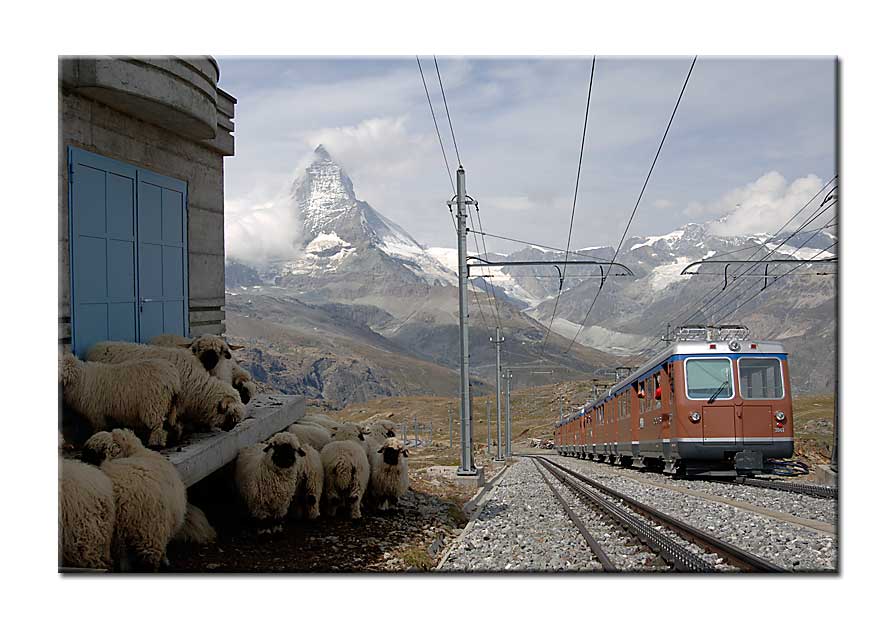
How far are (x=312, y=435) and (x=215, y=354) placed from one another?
2209 mm

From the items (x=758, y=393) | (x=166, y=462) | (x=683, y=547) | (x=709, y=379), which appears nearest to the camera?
(x=166, y=462)

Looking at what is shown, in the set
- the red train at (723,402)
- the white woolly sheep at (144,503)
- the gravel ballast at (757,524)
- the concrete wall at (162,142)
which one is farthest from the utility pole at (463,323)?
the white woolly sheep at (144,503)

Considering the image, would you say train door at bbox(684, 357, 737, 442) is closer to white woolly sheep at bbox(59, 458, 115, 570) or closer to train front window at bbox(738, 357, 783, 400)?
Result: train front window at bbox(738, 357, 783, 400)

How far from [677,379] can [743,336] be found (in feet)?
5.99

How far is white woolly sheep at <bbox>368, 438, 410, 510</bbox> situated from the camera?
11008 millimetres

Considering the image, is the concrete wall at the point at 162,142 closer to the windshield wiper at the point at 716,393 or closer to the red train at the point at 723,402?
the red train at the point at 723,402

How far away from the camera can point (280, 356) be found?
6270 inches

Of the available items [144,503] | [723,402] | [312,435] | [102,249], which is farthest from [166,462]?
[723,402]

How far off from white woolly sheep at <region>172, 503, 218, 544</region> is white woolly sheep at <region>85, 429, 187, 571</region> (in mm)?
835

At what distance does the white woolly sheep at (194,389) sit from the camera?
9.23 meters

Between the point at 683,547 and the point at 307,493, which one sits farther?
the point at 307,493

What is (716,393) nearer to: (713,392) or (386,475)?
(713,392)

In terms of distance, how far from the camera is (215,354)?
9656 millimetres

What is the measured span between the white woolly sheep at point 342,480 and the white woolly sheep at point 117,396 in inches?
88.7
